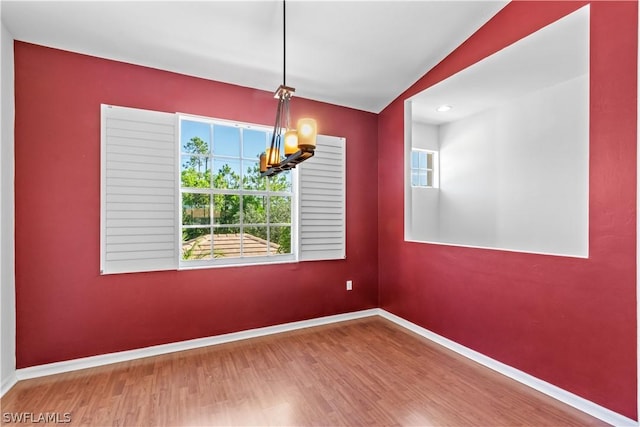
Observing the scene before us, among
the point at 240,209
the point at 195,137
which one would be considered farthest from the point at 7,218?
the point at 240,209

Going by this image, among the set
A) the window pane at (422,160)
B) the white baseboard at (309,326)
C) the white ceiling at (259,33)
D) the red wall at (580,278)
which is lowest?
the white baseboard at (309,326)

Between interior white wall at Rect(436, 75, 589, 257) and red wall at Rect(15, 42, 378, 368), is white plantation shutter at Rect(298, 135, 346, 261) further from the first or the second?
interior white wall at Rect(436, 75, 589, 257)

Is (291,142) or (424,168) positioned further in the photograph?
(424,168)

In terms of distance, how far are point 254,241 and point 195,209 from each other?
27.6 inches

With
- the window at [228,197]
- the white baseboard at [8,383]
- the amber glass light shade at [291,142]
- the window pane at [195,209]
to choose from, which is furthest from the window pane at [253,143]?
the white baseboard at [8,383]

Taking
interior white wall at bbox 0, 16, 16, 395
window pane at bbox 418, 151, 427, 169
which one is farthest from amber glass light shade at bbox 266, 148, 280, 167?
window pane at bbox 418, 151, 427, 169

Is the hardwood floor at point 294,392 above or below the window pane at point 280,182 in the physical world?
below

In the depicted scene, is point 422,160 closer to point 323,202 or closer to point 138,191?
point 323,202

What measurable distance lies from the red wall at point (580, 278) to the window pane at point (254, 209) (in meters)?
1.94

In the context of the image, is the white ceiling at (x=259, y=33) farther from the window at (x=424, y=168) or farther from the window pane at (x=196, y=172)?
the window at (x=424, y=168)

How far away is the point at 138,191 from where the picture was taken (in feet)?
8.87

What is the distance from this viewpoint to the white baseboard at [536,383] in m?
1.89

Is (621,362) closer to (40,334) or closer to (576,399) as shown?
(576,399)

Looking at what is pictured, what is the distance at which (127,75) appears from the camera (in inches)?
106
